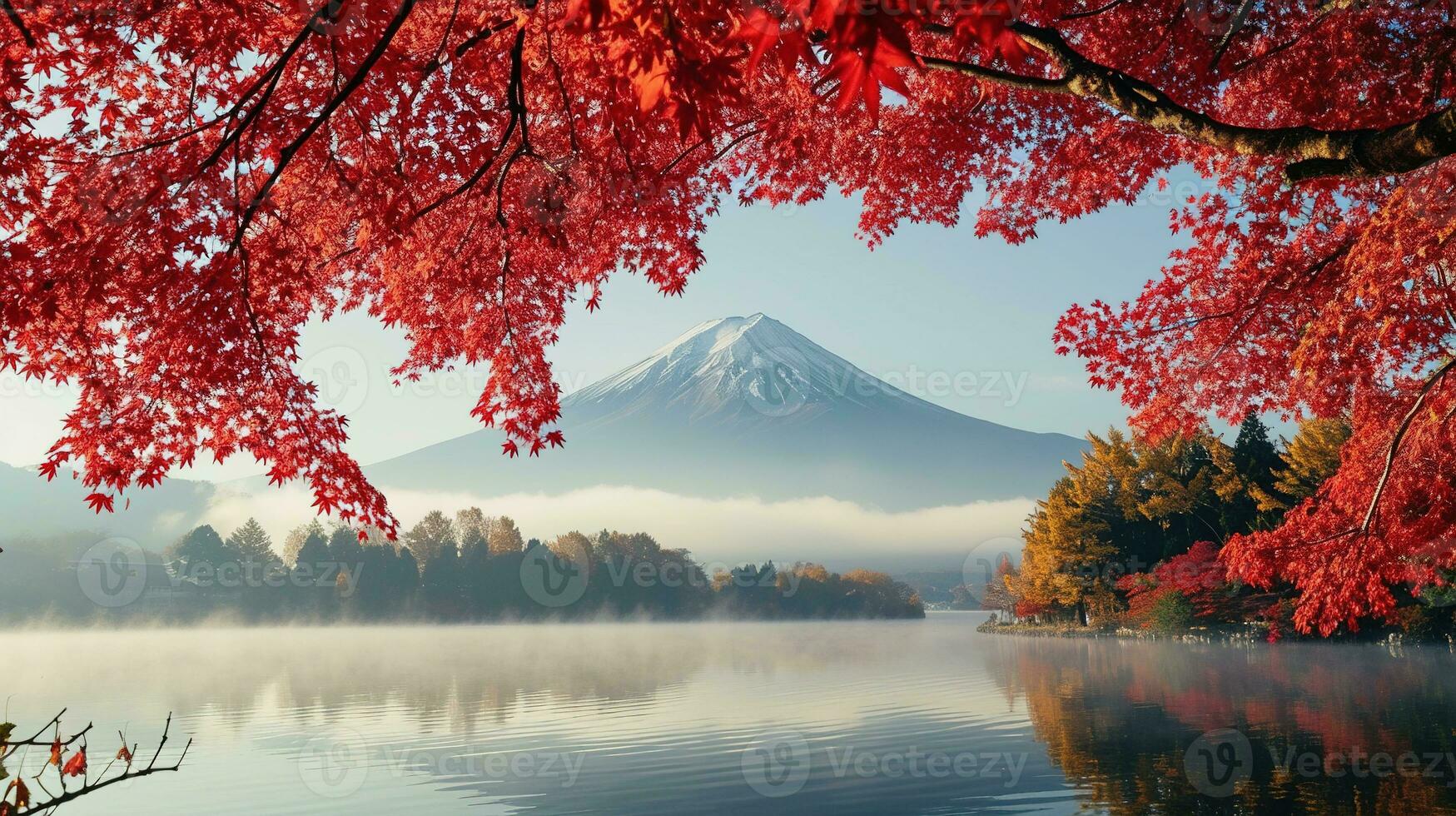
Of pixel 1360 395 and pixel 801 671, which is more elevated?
pixel 1360 395

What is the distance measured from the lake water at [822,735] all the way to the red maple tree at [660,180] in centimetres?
400

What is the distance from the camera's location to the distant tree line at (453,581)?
278 ft

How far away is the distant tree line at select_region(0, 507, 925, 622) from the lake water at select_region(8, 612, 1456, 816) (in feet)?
168

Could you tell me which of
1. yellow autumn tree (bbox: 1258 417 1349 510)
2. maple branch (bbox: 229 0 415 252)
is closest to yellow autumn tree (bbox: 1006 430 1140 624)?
yellow autumn tree (bbox: 1258 417 1349 510)

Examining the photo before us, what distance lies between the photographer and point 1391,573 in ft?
26.8

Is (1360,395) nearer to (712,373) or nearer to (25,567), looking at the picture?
(25,567)

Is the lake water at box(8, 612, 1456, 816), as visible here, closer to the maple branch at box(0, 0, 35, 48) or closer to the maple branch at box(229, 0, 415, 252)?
the maple branch at box(229, 0, 415, 252)

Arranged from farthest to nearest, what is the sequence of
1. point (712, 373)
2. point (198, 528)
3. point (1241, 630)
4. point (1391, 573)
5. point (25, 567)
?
point (712, 373) < point (25, 567) < point (198, 528) < point (1241, 630) < point (1391, 573)

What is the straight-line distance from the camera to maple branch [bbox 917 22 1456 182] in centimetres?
358

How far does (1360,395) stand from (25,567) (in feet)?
464

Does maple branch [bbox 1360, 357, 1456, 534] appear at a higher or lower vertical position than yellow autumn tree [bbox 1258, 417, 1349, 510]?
lower

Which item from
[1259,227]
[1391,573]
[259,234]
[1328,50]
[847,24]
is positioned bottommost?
[1391,573]

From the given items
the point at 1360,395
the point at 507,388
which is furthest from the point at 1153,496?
the point at 507,388

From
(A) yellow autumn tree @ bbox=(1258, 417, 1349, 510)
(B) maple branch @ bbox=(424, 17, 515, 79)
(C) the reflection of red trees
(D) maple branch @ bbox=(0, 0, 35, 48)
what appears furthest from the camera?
(A) yellow autumn tree @ bbox=(1258, 417, 1349, 510)
